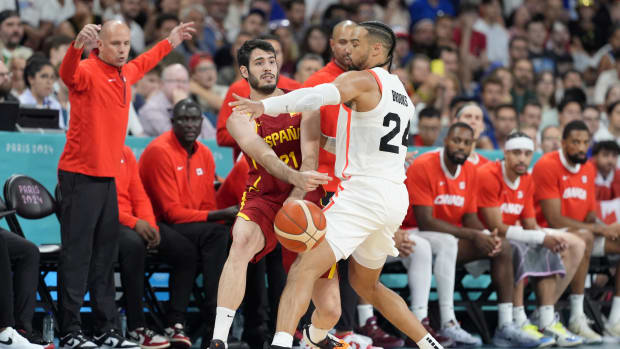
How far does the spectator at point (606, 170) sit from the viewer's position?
1027 cm

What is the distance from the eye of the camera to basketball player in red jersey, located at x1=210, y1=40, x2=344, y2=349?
5965mm

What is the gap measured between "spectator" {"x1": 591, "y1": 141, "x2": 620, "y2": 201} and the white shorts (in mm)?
5097

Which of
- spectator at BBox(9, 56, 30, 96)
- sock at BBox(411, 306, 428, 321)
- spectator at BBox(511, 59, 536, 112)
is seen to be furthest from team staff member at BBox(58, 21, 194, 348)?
spectator at BBox(511, 59, 536, 112)

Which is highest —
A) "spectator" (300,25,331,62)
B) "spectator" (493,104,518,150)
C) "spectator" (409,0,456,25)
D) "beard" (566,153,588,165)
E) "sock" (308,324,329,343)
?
"spectator" (409,0,456,25)

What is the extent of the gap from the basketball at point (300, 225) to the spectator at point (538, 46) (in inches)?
378

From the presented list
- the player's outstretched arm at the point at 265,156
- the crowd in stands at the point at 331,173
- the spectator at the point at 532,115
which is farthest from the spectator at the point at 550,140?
the player's outstretched arm at the point at 265,156

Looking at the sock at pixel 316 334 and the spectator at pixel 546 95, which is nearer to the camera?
the sock at pixel 316 334

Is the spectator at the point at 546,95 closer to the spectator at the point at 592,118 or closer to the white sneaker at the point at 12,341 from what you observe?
the spectator at the point at 592,118

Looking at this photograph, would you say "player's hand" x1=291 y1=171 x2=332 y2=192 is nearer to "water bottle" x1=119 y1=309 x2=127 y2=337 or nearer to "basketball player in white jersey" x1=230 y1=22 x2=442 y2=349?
"basketball player in white jersey" x1=230 y1=22 x2=442 y2=349

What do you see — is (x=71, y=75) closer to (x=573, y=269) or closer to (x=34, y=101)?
(x=34, y=101)

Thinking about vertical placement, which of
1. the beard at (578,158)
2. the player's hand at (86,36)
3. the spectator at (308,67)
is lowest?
the beard at (578,158)

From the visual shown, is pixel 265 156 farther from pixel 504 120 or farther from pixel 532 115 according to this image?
pixel 532 115

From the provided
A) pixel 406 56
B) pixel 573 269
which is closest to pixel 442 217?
pixel 573 269

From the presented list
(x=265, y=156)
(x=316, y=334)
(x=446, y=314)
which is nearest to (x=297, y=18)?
(x=446, y=314)
